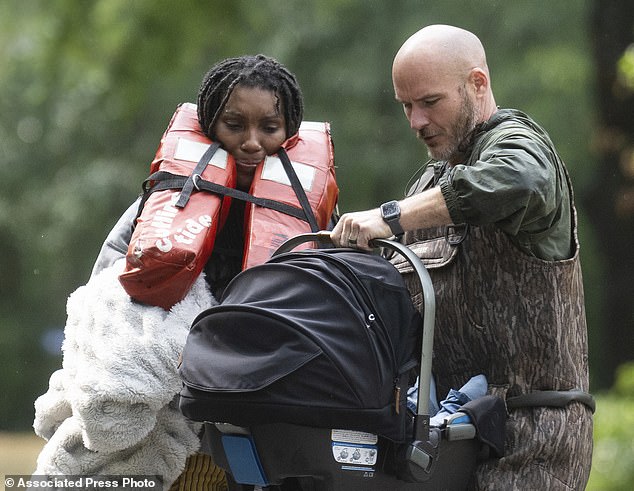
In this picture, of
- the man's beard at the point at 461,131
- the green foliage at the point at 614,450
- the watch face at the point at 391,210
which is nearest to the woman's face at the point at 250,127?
the man's beard at the point at 461,131

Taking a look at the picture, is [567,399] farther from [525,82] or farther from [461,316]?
[525,82]

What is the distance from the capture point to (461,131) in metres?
3.54

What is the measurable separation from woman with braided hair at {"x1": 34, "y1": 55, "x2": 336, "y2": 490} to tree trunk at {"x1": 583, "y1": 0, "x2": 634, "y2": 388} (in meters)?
7.58

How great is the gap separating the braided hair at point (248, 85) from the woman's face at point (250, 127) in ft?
0.07

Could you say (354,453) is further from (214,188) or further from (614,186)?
(614,186)

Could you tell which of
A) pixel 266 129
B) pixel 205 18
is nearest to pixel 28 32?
pixel 205 18

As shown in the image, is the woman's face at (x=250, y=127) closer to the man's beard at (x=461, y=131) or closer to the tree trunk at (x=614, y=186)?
the man's beard at (x=461, y=131)

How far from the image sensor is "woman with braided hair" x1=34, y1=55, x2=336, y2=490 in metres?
3.43

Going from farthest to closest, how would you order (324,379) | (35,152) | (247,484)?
(35,152) < (247,484) < (324,379)

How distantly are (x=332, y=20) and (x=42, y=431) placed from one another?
32.0ft

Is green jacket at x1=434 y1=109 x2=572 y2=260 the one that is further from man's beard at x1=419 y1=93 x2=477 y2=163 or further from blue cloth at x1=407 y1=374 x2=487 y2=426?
blue cloth at x1=407 y1=374 x2=487 y2=426

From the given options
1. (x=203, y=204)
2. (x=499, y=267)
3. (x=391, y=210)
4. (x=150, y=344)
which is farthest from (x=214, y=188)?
(x=499, y=267)

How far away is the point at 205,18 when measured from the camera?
12.6 m

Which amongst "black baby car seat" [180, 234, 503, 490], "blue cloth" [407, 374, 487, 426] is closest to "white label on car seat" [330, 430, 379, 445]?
"black baby car seat" [180, 234, 503, 490]
